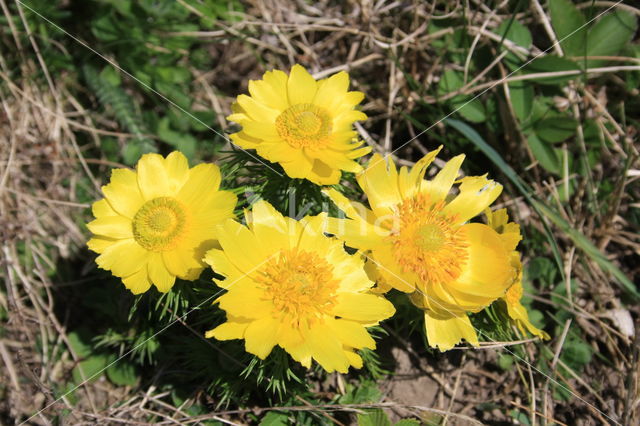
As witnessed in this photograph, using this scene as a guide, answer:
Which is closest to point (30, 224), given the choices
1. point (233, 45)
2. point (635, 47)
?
point (233, 45)

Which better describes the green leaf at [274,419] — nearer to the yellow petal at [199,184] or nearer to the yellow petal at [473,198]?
the yellow petal at [199,184]

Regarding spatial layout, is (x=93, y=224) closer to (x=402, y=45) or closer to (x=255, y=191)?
(x=255, y=191)

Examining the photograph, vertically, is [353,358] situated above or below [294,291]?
below

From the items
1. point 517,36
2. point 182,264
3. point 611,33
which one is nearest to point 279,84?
point 182,264

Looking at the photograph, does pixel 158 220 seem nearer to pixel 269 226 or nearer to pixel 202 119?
pixel 269 226

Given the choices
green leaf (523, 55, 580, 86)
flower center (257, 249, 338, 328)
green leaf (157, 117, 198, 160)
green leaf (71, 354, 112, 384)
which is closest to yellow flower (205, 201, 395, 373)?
flower center (257, 249, 338, 328)

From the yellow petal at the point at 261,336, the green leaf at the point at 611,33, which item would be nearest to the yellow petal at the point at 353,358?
the yellow petal at the point at 261,336
